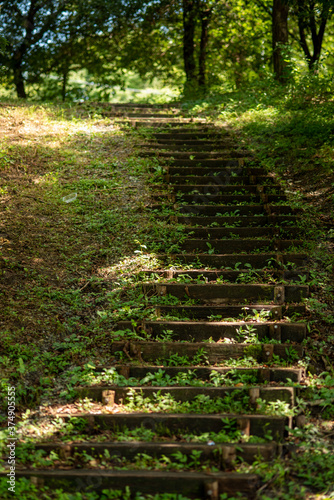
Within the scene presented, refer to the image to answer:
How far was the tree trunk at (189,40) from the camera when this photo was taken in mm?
16172

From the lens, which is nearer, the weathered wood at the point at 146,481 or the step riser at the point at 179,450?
the weathered wood at the point at 146,481

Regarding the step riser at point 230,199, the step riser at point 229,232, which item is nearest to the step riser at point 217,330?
the step riser at point 229,232

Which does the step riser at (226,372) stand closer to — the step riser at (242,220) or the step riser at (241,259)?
the step riser at (241,259)

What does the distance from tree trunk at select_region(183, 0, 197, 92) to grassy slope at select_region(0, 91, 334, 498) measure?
5.86 meters

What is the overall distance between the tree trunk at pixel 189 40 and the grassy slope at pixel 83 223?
5.86 m

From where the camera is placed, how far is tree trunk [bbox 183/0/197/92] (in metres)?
Result: 16.2

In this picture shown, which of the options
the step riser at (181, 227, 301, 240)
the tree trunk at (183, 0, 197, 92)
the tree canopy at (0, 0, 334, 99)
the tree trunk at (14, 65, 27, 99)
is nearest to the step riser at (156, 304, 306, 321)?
the step riser at (181, 227, 301, 240)

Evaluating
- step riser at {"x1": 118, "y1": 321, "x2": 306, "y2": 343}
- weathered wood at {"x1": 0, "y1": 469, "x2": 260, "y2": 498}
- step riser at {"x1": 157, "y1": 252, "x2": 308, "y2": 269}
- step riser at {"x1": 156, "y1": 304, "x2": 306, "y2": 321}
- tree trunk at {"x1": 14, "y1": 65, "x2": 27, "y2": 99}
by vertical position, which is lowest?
weathered wood at {"x1": 0, "y1": 469, "x2": 260, "y2": 498}

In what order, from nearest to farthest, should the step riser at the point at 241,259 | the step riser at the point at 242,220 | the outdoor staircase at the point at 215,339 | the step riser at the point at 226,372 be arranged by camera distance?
the outdoor staircase at the point at 215,339
the step riser at the point at 226,372
the step riser at the point at 241,259
the step riser at the point at 242,220

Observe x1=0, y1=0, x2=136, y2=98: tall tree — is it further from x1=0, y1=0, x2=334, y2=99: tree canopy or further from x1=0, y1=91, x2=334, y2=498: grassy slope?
x1=0, y1=91, x2=334, y2=498: grassy slope

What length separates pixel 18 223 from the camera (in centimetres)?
687

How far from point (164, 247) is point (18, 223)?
7.53 feet

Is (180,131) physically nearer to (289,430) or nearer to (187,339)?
(187,339)

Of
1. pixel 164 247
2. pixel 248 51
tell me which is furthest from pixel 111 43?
pixel 164 247
